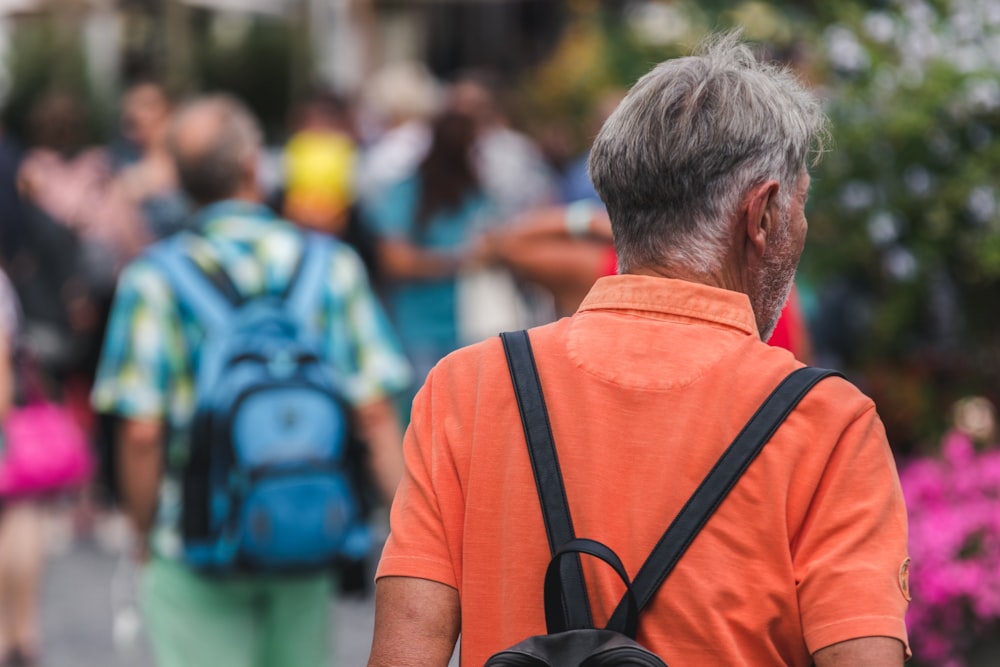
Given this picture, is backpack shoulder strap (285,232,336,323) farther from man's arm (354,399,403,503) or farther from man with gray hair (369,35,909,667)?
man with gray hair (369,35,909,667)

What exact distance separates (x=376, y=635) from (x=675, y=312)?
1.79ft

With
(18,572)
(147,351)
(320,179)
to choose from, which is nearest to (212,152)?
(147,351)

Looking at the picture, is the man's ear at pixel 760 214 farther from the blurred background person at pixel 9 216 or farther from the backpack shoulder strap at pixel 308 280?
the blurred background person at pixel 9 216

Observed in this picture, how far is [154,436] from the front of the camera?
371cm

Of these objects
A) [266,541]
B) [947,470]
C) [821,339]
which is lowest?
[821,339]

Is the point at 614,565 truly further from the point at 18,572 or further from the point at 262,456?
the point at 18,572

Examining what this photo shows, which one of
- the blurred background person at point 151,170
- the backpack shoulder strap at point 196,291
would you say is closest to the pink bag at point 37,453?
the blurred background person at point 151,170

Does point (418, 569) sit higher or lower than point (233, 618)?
higher

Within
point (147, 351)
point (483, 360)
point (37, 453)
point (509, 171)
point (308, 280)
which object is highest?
point (483, 360)

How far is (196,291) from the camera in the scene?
365 centimetres

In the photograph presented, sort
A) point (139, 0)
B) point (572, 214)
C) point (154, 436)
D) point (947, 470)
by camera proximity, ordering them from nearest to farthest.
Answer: point (154, 436), point (572, 214), point (947, 470), point (139, 0)

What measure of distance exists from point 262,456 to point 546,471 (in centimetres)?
164

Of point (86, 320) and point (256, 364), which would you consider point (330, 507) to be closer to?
point (256, 364)

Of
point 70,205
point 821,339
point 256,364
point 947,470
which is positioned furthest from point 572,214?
point 70,205
